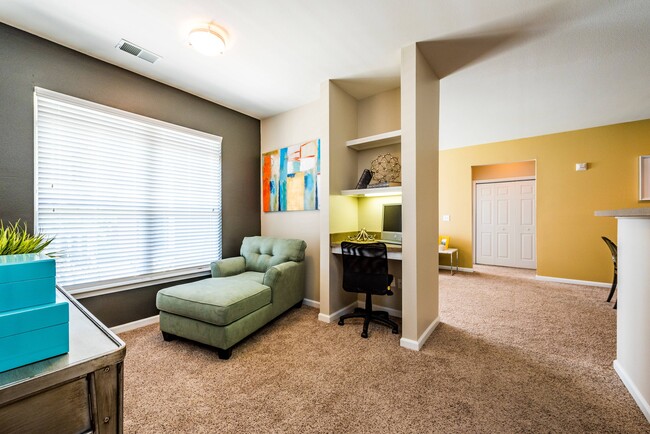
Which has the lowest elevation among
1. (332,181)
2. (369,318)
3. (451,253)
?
(369,318)

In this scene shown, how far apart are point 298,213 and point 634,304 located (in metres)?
3.06

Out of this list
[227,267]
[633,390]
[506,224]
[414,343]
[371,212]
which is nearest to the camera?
[633,390]

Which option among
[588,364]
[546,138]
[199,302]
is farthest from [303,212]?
[546,138]

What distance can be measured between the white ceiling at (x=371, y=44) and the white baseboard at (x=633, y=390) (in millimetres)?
2621

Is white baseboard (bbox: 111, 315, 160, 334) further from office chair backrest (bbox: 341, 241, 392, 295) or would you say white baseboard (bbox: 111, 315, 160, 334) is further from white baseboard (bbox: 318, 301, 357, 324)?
office chair backrest (bbox: 341, 241, 392, 295)

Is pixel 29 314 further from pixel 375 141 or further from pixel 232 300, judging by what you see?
pixel 375 141

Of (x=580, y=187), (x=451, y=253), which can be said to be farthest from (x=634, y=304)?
(x=580, y=187)

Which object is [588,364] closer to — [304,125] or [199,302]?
[199,302]

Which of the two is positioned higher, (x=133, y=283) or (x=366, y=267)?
(x=366, y=267)

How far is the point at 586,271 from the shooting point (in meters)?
4.41

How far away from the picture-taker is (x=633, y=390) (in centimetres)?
170

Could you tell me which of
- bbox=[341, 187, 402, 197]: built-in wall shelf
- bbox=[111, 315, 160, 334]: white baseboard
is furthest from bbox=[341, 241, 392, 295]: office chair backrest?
bbox=[111, 315, 160, 334]: white baseboard

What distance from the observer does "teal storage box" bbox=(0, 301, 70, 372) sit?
1.97 feet

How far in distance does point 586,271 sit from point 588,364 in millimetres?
3265
